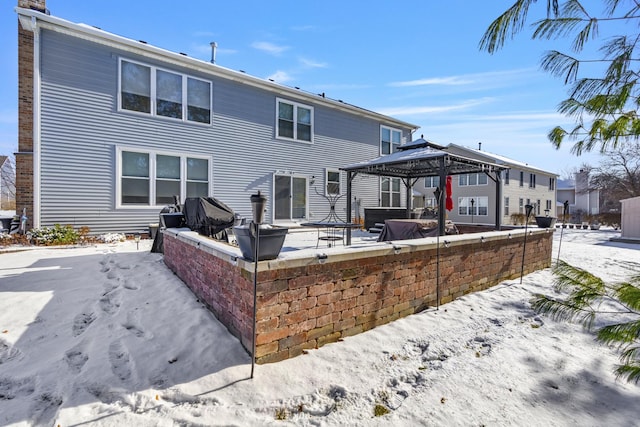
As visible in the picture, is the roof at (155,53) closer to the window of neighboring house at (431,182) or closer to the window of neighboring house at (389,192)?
the window of neighboring house at (389,192)

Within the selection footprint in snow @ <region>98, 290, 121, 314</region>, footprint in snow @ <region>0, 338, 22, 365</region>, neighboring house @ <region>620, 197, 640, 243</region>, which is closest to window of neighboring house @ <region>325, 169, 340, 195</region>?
footprint in snow @ <region>98, 290, 121, 314</region>

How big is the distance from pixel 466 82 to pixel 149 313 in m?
9.04

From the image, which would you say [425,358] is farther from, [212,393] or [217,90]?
[217,90]

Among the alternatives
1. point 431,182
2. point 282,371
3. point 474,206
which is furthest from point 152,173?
point 474,206

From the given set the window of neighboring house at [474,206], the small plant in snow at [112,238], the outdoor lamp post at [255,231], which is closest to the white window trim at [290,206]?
the small plant in snow at [112,238]

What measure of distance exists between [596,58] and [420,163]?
6.54 meters

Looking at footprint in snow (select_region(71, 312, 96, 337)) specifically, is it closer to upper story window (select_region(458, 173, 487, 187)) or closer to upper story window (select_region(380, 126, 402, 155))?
upper story window (select_region(380, 126, 402, 155))

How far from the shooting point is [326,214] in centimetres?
1344

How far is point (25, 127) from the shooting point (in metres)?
8.09

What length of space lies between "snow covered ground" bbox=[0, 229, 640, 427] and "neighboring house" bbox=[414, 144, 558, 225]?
2005cm

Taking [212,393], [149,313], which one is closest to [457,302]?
[212,393]

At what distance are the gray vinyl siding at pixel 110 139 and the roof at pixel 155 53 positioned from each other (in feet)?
0.65

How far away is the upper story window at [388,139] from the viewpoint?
1562 cm

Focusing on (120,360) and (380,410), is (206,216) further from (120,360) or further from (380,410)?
(380,410)
